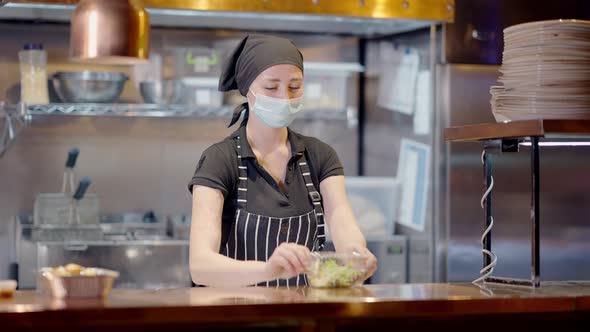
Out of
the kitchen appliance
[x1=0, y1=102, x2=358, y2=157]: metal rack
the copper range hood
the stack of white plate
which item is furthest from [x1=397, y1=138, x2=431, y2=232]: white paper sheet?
the copper range hood

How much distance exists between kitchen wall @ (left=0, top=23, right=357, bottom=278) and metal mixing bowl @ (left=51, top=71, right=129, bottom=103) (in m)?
0.32

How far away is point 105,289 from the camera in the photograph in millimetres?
2137

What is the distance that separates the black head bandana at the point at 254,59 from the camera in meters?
2.69

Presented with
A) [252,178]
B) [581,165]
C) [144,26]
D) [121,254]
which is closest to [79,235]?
[121,254]

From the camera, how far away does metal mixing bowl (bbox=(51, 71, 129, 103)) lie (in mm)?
4387

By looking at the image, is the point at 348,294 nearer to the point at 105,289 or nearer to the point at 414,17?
the point at 105,289

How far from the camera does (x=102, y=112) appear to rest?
458 cm

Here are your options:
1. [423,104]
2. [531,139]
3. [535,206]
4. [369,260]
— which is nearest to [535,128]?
[531,139]

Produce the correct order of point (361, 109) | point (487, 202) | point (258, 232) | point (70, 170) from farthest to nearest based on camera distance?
point (361, 109), point (70, 170), point (258, 232), point (487, 202)

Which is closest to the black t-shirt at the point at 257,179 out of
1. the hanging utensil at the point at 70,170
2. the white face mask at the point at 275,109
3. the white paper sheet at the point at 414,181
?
the white face mask at the point at 275,109

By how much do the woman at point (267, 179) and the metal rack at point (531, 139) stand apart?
0.40 m

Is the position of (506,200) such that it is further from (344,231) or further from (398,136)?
(344,231)

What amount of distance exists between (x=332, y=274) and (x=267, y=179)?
0.52 metres

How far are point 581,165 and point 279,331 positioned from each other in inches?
109
